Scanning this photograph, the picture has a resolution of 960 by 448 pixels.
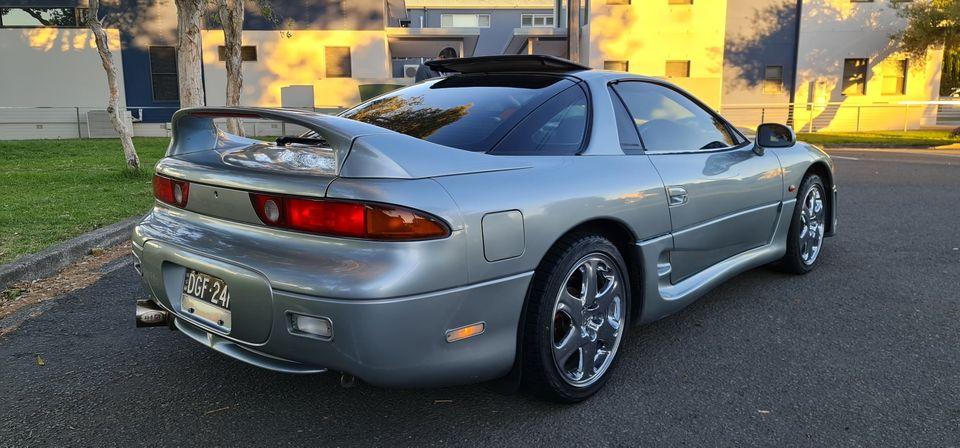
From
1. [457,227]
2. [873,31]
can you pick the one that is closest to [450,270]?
[457,227]

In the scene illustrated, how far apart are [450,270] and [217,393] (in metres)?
1.31

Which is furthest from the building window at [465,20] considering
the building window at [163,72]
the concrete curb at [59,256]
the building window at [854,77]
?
the concrete curb at [59,256]

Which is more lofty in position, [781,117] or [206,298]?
[781,117]

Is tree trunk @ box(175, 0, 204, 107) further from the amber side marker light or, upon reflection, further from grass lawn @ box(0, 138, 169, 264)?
the amber side marker light

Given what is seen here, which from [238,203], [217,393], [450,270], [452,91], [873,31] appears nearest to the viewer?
[450,270]

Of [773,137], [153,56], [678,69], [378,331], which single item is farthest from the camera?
[678,69]

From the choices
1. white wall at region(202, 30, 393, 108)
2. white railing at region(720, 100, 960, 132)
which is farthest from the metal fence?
white wall at region(202, 30, 393, 108)

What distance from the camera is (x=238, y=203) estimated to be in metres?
2.38

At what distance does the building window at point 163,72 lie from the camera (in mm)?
23250

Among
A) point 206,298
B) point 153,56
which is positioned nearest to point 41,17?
point 153,56

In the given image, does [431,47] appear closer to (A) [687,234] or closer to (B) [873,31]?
(B) [873,31]

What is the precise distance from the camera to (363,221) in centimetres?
210

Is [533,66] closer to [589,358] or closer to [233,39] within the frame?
[589,358]

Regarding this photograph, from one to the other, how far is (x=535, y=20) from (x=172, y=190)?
117ft
